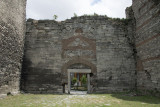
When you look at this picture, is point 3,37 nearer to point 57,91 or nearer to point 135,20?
point 57,91

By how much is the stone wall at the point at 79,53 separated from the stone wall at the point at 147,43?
70cm

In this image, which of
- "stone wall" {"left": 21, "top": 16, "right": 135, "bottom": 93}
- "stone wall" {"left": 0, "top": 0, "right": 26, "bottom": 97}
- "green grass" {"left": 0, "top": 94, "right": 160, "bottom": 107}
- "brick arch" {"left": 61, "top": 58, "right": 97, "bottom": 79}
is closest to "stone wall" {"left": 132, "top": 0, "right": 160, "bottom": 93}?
"stone wall" {"left": 21, "top": 16, "right": 135, "bottom": 93}

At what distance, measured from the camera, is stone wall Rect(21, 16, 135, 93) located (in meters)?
9.30

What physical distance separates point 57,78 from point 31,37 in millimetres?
3211

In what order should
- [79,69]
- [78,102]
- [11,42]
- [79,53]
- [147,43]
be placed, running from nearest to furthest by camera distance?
[78,102] < [11,42] < [147,43] < [79,69] < [79,53]

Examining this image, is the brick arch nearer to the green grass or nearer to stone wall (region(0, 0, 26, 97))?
stone wall (region(0, 0, 26, 97))

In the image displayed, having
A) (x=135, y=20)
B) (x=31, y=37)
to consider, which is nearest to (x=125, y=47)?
(x=135, y=20)

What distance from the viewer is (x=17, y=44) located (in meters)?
8.48

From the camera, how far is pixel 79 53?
31.7 ft

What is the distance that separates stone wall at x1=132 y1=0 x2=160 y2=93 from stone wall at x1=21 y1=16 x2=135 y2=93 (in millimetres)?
696

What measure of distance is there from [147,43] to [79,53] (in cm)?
404

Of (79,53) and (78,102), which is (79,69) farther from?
(78,102)

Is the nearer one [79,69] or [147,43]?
[147,43]

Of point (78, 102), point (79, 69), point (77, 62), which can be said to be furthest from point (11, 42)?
point (78, 102)
